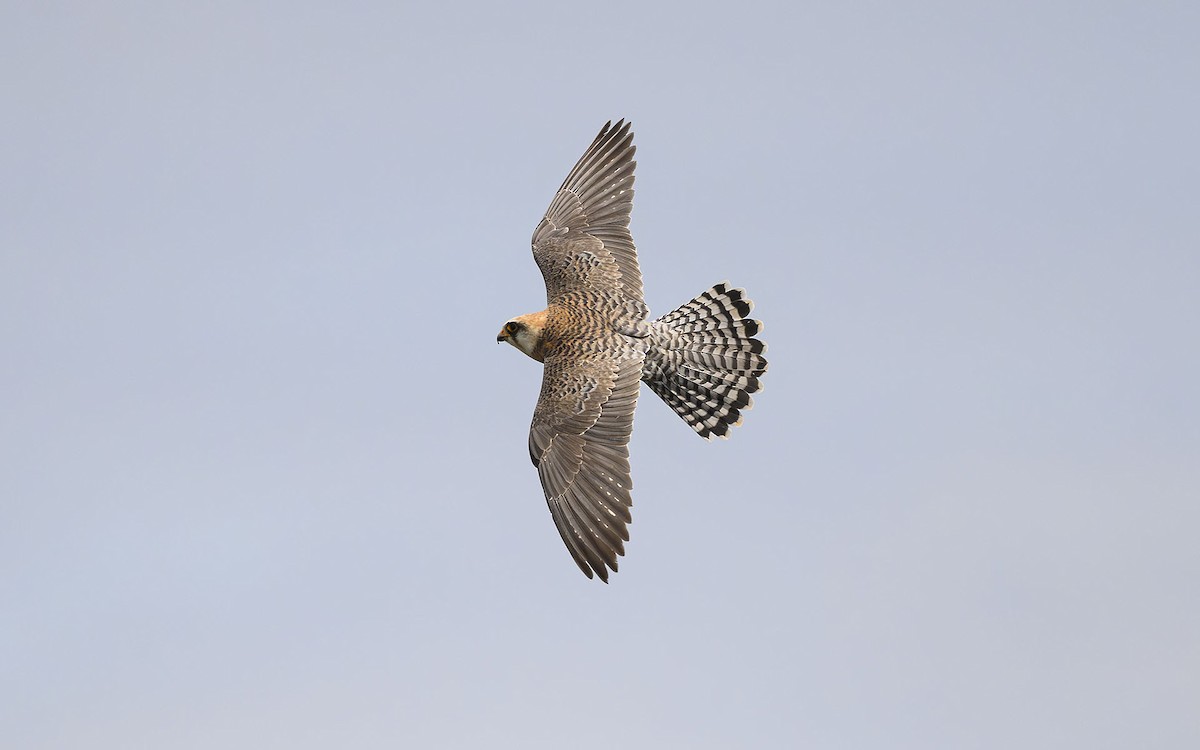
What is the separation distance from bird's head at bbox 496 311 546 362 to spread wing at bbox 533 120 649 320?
572 mm

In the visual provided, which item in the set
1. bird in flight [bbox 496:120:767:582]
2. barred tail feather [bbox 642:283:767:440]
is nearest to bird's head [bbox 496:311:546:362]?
bird in flight [bbox 496:120:767:582]

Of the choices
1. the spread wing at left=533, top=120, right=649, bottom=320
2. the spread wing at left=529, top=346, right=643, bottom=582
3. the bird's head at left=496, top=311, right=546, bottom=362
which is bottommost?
the spread wing at left=529, top=346, right=643, bottom=582

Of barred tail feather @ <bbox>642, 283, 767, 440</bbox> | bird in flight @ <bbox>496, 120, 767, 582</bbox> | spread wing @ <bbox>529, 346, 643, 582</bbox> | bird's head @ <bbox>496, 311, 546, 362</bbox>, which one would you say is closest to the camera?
spread wing @ <bbox>529, 346, 643, 582</bbox>

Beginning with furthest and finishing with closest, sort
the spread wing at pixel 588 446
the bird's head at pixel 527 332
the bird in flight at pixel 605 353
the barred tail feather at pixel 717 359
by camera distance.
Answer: the barred tail feather at pixel 717 359 → the bird's head at pixel 527 332 → the bird in flight at pixel 605 353 → the spread wing at pixel 588 446

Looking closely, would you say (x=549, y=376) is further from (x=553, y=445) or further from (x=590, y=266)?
(x=590, y=266)

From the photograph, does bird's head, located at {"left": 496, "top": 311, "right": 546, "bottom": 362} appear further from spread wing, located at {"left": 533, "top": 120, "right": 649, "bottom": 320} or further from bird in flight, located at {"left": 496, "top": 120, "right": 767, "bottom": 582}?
spread wing, located at {"left": 533, "top": 120, "right": 649, "bottom": 320}

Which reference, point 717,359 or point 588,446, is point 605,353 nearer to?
A: point 588,446

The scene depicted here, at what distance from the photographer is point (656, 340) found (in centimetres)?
1565

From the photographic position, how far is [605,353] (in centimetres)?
1493

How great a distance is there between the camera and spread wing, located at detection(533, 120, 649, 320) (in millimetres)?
15961

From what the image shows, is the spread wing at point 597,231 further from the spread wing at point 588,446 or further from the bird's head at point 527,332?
the spread wing at point 588,446

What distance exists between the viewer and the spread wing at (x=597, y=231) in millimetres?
15961

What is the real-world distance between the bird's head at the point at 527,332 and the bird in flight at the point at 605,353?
0.01 metres

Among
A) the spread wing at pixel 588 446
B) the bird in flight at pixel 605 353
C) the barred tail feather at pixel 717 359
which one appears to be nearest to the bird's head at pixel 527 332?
the bird in flight at pixel 605 353
